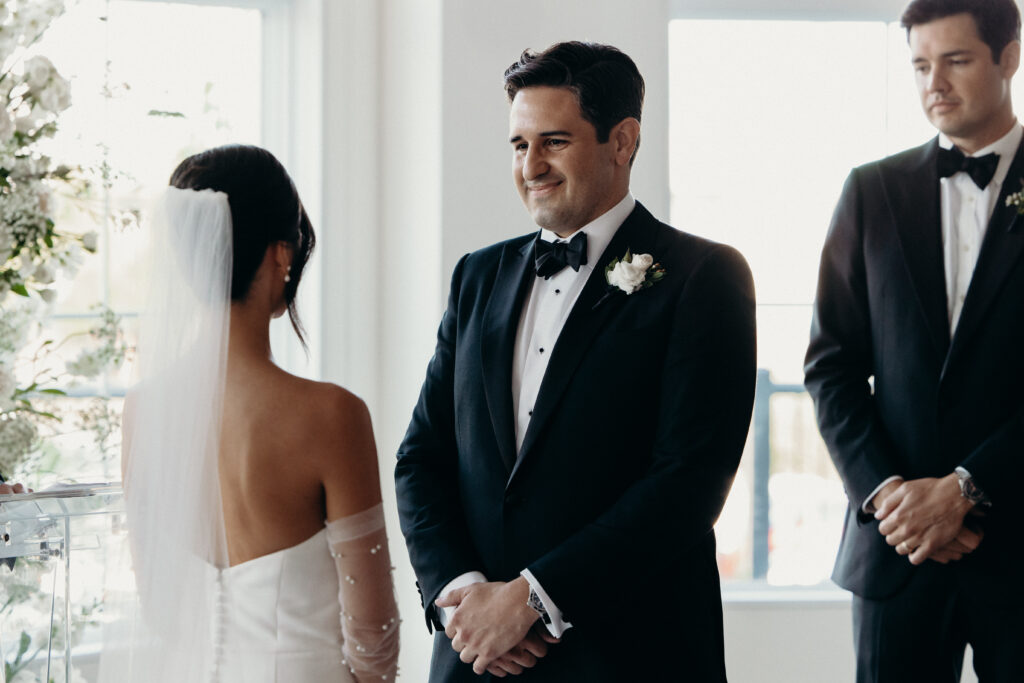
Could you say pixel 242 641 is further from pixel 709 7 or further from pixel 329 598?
pixel 709 7

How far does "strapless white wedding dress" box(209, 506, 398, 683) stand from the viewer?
1616 millimetres

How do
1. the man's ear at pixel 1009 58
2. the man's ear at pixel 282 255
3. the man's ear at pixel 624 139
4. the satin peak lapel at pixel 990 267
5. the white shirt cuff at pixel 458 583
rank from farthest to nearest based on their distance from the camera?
1. the man's ear at pixel 1009 58
2. the satin peak lapel at pixel 990 267
3. the man's ear at pixel 624 139
4. the white shirt cuff at pixel 458 583
5. the man's ear at pixel 282 255

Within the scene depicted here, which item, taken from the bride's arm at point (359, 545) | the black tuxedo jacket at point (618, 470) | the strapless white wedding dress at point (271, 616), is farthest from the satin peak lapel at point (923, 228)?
the strapless white wedding dress at point (271, 616)

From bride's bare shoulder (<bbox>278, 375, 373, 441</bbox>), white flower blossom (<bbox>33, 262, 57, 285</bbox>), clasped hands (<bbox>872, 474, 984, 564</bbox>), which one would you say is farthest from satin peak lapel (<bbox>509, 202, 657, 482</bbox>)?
white flower blossom (<bbox>33, 262, 57, 285</bbox>)

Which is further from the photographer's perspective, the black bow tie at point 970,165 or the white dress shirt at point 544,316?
the black bow tie at point 970,165

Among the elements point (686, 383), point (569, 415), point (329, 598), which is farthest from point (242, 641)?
point (686, 383)

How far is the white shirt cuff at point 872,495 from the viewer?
6.65 feet

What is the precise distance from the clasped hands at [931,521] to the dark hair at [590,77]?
3.03 feet

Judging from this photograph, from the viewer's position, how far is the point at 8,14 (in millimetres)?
1387

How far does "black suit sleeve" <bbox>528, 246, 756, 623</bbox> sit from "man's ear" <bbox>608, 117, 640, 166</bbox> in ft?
0.82

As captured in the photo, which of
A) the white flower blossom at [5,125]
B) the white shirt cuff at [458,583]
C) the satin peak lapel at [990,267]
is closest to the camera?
the white flower blossom at [5,125]

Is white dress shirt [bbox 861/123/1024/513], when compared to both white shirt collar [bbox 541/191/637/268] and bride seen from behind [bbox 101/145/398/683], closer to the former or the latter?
white shirt collar [bbox 541/191/637/268]

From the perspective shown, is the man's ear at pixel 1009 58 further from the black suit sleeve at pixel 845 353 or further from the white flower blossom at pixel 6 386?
the white flower blossom at pixel 6 386

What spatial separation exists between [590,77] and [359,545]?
3.04 feet
